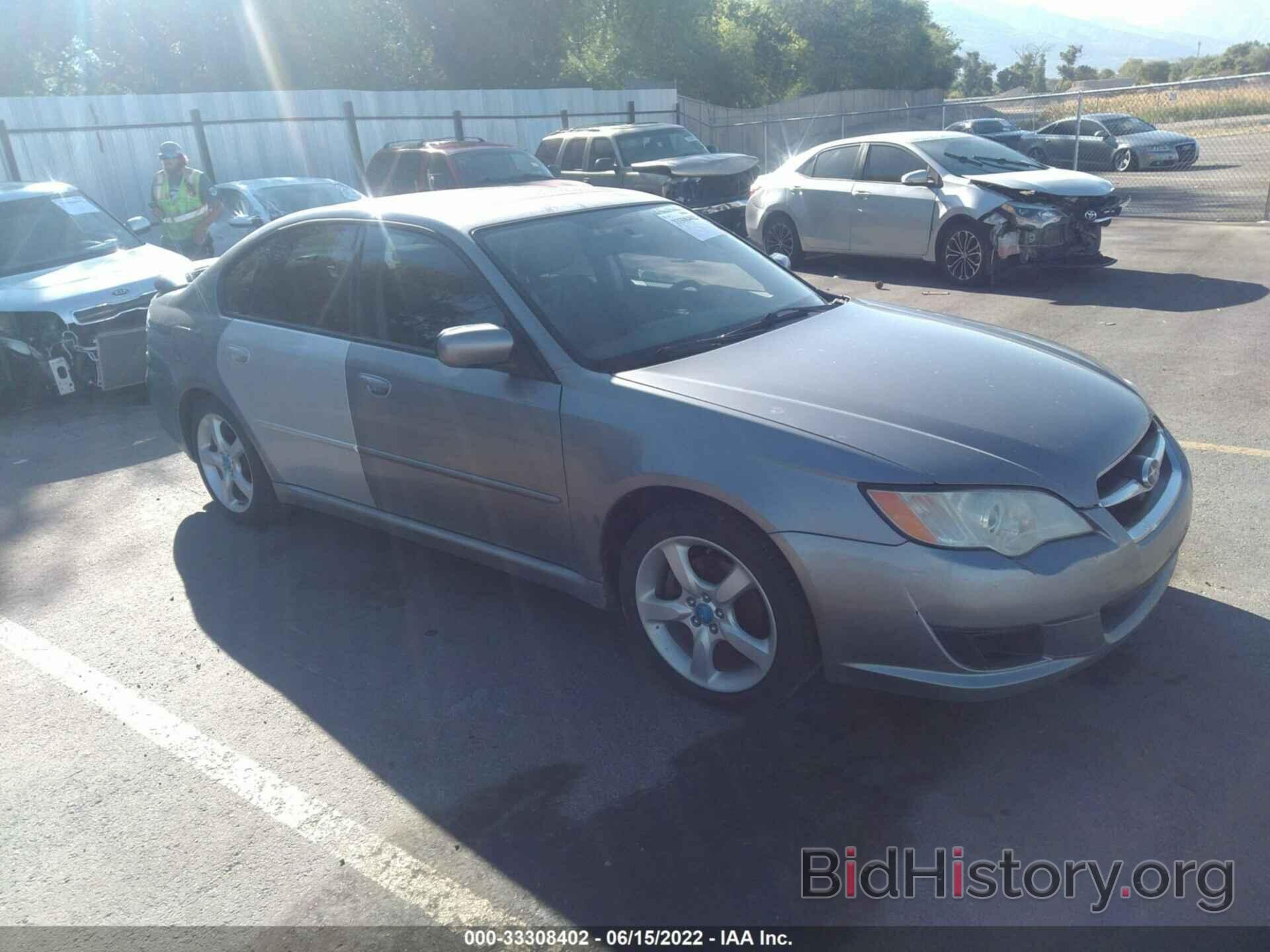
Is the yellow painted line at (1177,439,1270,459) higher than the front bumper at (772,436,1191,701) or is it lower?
lower

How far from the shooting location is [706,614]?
3.50m

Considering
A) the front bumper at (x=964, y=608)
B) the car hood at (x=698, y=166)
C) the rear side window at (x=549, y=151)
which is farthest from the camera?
the rear side window at (x=549, y=151)

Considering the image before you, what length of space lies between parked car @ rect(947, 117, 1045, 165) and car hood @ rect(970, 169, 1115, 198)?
1273 cm

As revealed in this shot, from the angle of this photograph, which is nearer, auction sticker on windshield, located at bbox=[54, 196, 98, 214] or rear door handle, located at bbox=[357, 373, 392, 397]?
rear door handle, located at bbox=[357, 373, 392, 397]

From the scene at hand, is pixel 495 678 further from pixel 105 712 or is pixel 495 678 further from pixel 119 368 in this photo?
pixel 119 368

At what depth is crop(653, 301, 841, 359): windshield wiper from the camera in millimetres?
3887

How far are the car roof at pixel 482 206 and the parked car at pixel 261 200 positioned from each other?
765 centimetres

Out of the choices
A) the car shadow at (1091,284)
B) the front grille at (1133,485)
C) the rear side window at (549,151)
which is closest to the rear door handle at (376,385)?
the front grille at (1133,485)

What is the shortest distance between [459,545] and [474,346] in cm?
98

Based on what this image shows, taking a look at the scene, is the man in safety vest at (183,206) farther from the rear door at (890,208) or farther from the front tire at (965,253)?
the front tire at (965,253)

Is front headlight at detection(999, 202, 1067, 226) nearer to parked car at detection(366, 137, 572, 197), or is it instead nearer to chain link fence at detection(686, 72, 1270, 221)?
parked car at detection(366, 137, 572, 197)

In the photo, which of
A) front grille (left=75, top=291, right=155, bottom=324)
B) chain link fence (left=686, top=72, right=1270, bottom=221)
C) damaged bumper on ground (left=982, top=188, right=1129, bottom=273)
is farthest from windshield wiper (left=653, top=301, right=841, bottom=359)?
chain link fence (left=686, top=72, right=1270, bottom=221)

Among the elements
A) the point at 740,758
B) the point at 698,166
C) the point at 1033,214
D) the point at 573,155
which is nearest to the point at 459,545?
the point at 740,758

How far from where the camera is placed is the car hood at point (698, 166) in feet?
45.4
